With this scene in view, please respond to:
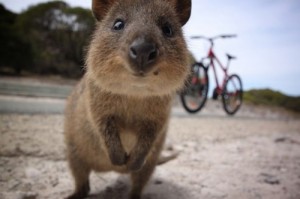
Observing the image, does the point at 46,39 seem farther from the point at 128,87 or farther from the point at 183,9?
the point at 128,87

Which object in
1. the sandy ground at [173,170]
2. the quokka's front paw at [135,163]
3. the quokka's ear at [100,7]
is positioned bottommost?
the sandy ground at [173,170]

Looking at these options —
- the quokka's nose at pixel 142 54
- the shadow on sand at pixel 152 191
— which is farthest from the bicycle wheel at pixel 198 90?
the quokka's nose at pixel 142 54

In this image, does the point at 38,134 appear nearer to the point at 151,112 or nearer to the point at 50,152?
the point at 50,152

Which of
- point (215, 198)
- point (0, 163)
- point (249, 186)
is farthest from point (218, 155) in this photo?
point (0, 163)

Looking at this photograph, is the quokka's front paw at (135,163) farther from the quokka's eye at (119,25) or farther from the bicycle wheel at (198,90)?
the bicycle wheel at (198,90)

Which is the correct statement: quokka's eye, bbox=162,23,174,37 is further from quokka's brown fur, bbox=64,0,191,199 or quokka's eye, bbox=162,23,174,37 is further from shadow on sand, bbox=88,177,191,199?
shadow on sand, bbox=88,177,191,199

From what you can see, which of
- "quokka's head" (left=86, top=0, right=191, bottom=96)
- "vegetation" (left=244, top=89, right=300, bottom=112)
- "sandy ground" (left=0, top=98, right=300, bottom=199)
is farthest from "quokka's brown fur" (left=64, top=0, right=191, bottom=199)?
"vegetation" (left=244, top=89, right=300, bottom=112)

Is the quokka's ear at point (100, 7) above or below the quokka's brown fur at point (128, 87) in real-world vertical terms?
above

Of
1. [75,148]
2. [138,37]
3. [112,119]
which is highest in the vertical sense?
[138,37]
